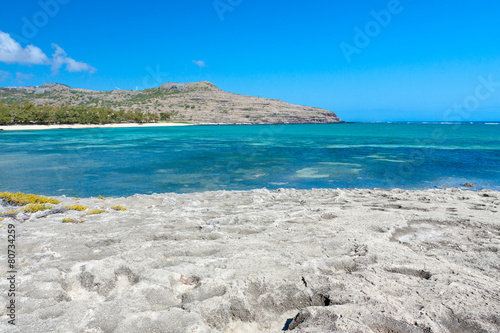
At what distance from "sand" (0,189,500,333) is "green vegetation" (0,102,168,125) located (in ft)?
343

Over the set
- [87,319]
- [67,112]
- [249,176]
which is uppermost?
[67,112]

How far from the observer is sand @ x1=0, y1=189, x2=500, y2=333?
162 inches

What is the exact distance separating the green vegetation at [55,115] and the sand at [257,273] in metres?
105

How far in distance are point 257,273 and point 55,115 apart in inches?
4620

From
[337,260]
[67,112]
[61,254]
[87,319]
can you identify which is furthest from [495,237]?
→ [67,112]

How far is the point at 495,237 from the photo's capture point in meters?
7.32

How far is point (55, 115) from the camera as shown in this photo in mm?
101750

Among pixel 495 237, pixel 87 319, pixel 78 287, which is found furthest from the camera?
pixel 495 237

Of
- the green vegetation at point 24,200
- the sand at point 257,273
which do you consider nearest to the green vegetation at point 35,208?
the sand at point 257,273

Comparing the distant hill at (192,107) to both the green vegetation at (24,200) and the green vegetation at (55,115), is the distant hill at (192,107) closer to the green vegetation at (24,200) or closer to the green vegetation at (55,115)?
the green vegetation at (55,115)

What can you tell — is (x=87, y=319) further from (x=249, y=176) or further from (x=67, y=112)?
(x=67, y=112)

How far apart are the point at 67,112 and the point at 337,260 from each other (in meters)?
120

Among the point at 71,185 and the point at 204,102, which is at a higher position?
the point at 204,102

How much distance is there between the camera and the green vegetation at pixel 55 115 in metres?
91.1
